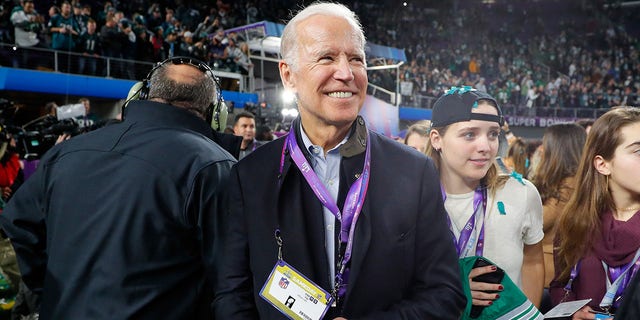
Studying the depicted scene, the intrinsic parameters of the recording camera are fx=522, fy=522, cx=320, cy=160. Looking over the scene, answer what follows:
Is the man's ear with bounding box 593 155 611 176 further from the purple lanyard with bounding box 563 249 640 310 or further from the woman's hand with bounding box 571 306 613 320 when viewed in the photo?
the woman's hand with bounding box 571 306 613 320

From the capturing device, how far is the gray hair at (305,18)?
4.44ft

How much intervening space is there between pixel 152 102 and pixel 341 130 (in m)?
0.68

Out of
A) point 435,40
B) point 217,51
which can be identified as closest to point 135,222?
point 217,51

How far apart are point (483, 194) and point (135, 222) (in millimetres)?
1229

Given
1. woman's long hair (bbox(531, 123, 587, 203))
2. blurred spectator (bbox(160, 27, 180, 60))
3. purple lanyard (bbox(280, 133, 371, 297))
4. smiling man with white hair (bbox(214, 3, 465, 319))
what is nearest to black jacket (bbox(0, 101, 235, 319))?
smiling man with white hair (bbox(214, 3, 465, 319))

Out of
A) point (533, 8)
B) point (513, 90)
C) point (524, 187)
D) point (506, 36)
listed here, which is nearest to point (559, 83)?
point (513, 90)

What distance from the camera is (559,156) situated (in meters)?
3.04

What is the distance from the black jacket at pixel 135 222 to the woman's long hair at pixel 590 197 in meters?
1.35

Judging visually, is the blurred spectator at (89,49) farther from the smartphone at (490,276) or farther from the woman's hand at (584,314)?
the woman's hand at (584,314)

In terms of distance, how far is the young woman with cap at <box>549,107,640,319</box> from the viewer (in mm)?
1834

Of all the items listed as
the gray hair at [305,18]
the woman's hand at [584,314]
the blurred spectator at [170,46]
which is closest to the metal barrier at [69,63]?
the blurred spectator at [170,46]

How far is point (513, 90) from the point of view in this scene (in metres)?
19.5

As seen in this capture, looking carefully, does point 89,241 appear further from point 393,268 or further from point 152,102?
point 393,268

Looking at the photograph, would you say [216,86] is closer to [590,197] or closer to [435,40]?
[590,197]
